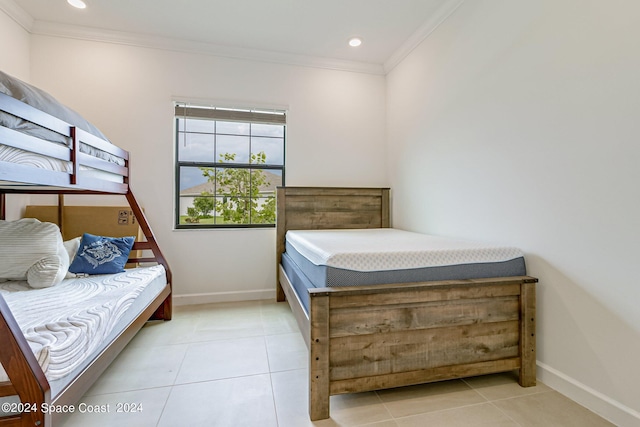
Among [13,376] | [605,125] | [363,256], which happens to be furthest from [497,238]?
[13,376]

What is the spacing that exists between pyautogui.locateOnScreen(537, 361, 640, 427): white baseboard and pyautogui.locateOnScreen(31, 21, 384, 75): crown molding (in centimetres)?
322

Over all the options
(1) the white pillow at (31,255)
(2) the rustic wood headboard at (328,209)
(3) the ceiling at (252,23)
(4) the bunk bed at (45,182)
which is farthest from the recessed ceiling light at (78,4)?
(2) the rustic wood headboard at (328,209)

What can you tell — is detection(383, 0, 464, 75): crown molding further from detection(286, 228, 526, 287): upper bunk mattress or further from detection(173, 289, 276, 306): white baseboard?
detection(173, 289, 276, 306): white baseboard

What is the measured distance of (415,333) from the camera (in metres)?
1.49

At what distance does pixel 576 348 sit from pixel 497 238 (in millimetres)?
708

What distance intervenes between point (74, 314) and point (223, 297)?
1.74m

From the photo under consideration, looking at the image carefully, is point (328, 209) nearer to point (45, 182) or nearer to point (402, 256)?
point (402, 256)

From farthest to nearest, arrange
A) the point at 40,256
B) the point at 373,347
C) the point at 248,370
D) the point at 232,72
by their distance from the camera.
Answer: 1. the point at 232,72
2. the point at 40,256
3. the point at 248,370
4. the point at 373,347

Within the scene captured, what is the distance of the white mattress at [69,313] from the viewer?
3.67 feet

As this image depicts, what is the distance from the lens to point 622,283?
51.6 inches

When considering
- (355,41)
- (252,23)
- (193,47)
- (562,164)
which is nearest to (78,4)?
(193,47)

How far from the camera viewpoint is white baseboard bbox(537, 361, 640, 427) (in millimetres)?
1296

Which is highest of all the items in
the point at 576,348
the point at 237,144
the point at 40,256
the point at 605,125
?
the point at 237,144

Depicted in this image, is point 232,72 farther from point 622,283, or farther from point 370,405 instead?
point 622,283
